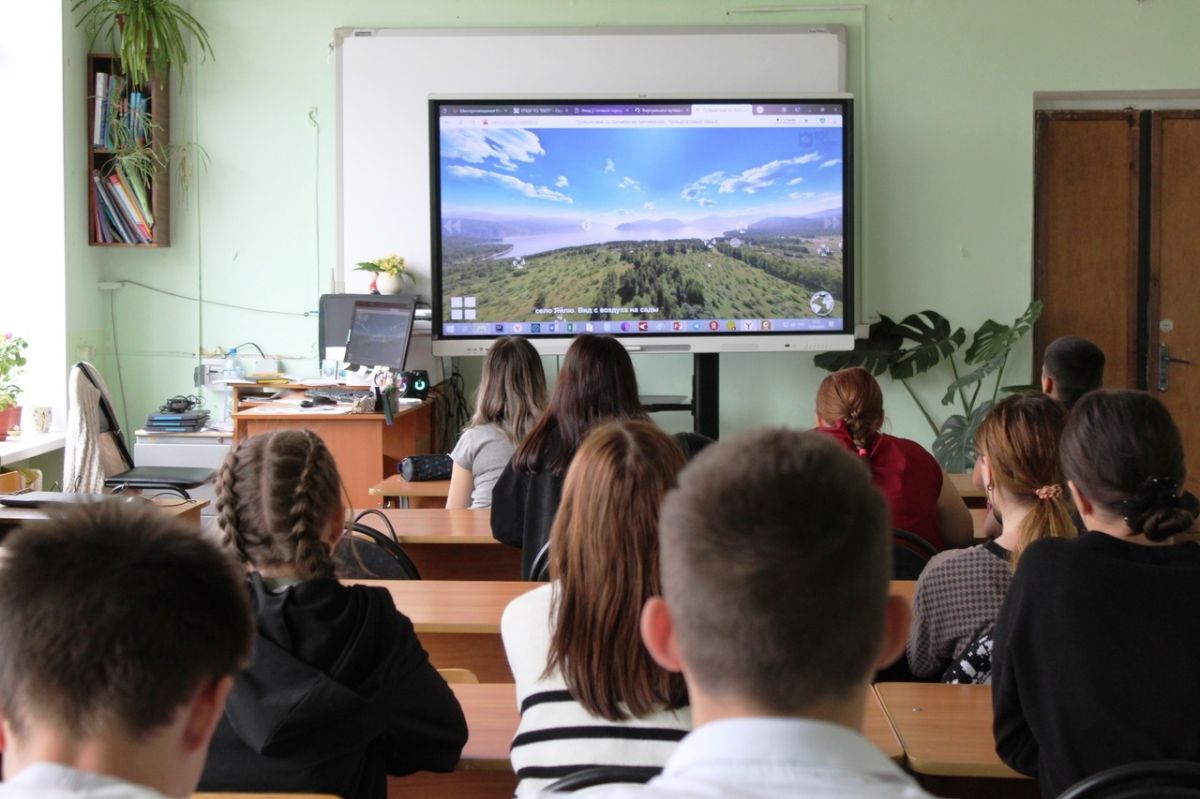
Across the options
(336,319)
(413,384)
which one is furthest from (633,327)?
(336,319)

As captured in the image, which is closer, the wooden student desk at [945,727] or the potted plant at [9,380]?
the wooden student desk at [945,727]

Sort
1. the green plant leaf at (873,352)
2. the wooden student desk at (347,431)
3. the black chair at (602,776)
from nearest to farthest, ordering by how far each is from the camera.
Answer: the black chair at (602,776) → the wooden student desk at (347,431) → the green plant leaf at (873,352)

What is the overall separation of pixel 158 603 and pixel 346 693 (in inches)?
32.0

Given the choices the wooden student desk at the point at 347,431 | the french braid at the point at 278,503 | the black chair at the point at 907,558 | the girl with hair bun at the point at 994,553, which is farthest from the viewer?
the wooden student desk at the point at 347,431

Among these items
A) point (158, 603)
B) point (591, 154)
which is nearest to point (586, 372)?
point (158, 603)

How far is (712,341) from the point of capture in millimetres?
5680

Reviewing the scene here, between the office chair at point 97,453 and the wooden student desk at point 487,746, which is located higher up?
the office chair at point 97,453

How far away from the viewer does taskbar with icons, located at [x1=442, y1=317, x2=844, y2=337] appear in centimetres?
566

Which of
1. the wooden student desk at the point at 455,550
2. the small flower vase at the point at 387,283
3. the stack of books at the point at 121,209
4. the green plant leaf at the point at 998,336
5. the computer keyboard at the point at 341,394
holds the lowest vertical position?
the wooden student desk at the point at 455,550

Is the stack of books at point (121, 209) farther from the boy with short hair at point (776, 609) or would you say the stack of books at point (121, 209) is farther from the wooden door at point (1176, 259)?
the boy with short hair at point (776, 609)

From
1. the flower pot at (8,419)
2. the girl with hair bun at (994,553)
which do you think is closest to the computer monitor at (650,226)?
the flower pot at (8,419)

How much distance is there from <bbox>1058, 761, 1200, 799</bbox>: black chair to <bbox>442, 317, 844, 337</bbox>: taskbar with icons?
14.2 ft

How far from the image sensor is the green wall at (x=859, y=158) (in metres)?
5.95

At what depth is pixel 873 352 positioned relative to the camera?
19.4 feet
